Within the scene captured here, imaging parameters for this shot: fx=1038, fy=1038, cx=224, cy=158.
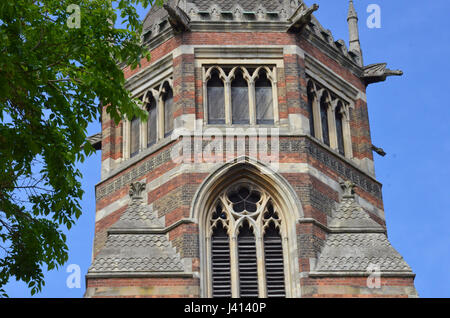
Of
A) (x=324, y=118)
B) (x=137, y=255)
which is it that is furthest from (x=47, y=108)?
(x=324, y=118)

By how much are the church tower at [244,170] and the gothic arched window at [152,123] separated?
4cm

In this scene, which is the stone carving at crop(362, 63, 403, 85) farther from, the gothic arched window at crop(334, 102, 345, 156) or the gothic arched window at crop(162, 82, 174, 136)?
the gothic arched window at crop(162, 82, 174, 136)

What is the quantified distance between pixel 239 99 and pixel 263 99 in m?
0.63

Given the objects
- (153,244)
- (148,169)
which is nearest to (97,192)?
(148,169)

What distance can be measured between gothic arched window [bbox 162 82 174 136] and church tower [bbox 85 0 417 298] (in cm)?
3

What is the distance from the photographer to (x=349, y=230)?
25062mm

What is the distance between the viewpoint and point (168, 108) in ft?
90.2

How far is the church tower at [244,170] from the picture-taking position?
2389 cm

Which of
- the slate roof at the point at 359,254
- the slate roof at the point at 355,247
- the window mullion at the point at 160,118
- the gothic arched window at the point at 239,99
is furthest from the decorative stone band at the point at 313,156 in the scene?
the slate roof at the point at 359,254

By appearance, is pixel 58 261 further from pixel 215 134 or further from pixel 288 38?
pixel 288 38

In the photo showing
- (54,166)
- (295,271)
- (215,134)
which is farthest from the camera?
(215,134)

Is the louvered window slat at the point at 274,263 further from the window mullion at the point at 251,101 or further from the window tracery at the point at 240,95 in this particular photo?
the window tracery at the point at 240,95

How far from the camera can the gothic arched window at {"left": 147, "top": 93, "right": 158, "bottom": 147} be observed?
27.6 metres
